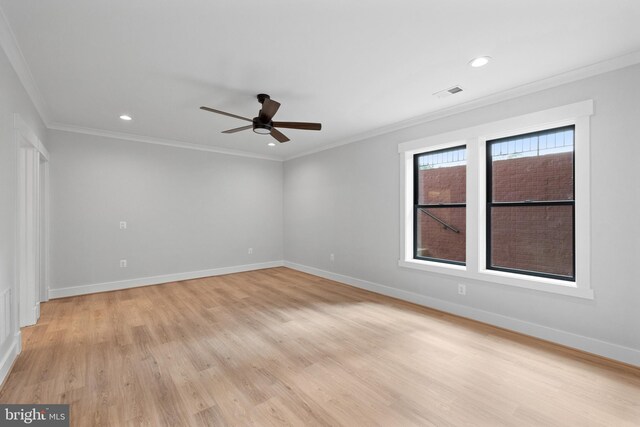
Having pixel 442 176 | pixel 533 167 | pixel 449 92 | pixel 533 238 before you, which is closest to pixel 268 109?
pixel 449 92

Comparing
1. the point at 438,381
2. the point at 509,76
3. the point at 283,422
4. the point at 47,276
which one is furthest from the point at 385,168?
the point at 47,276

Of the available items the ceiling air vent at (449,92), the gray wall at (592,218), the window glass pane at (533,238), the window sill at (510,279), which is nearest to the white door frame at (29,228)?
the gray wall at (592,218)

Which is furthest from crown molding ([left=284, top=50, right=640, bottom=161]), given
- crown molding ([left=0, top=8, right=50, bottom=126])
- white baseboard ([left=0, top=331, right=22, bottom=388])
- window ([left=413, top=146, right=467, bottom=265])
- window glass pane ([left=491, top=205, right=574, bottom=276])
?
white baseboard ([left=0, top=331, right=22, bottom=388])

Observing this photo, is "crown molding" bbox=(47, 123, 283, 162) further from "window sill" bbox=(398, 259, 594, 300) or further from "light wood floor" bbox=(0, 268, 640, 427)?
"window sill" bbox=(398, 259, 594, 300)

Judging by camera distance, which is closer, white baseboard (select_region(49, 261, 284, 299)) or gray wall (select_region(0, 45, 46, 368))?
gray wall (select_region(0, 45, 46, 368))

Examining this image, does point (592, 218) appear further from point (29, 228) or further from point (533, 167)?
point (29, 228)

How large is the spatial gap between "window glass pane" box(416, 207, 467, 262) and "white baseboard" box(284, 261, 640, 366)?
2.08 feet

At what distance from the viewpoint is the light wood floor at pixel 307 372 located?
1.85 m

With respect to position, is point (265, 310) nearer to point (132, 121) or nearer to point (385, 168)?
point (385, 168)

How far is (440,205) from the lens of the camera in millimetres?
4020

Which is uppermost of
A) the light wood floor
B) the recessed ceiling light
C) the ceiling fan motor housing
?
the recessed ceiling light

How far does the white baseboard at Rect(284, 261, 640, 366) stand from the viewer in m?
2.48

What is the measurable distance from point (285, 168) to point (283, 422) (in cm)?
560

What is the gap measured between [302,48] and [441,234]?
9.95 ft
